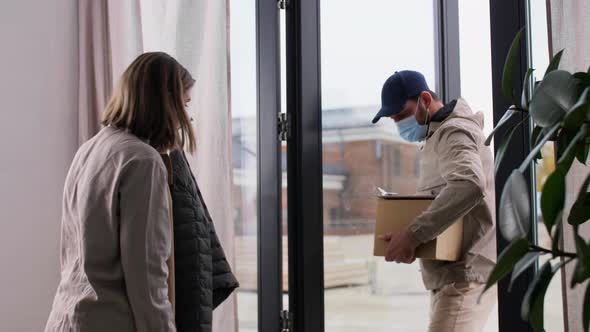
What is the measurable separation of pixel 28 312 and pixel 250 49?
1572 mm

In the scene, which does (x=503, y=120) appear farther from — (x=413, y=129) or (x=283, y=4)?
(x=283, y=4)

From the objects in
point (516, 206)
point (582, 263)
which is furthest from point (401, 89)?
point (582, 263)

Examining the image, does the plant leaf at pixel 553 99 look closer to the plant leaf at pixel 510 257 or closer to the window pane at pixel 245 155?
the plant leaf at pixel 510 257

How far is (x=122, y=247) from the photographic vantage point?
1.74m

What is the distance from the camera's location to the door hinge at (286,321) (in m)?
2.78

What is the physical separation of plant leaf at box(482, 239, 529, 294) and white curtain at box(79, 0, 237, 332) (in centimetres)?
201

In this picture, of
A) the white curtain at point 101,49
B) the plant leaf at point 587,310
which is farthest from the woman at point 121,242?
the white curtain at point 101,49

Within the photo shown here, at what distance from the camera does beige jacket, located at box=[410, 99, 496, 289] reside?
86.1 inches

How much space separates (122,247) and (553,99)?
1141mm

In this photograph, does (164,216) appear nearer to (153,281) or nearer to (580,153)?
(153,281)

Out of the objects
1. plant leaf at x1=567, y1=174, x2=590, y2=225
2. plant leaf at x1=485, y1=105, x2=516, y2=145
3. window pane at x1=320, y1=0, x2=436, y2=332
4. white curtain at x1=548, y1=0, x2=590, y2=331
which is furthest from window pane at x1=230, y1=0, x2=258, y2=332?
plant leaf at x1=567, y1=174, x2=590, y2=225

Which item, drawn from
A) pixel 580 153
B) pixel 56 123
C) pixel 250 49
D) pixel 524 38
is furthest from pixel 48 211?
pixel 580 153

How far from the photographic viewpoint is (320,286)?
2.79 meters

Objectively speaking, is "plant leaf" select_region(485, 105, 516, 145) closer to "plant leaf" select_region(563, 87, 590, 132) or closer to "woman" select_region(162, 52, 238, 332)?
"plant leaf" select_region(563, 87, 590, 132)
